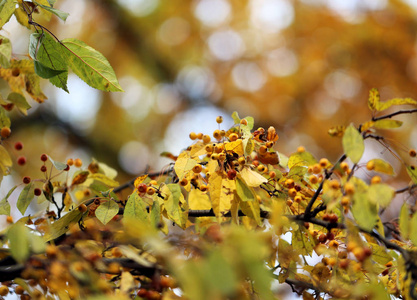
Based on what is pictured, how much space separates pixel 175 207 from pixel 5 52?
46cm

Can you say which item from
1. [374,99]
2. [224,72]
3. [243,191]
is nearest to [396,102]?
[374,99]

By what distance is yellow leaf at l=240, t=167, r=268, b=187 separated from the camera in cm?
64

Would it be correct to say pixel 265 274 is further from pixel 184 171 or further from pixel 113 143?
pixel 113 143

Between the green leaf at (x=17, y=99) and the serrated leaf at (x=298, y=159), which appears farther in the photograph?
the green leaf at (x=17, y=99)

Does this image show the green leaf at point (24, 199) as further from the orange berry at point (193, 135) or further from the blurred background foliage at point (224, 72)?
the blurred background foliage at point (224, 72)

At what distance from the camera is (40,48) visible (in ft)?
2.28

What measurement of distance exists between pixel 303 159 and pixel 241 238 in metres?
0.37

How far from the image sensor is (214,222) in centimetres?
77

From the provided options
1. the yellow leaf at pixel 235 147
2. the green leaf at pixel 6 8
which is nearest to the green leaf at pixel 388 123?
the yellow leaf at pixel 235 147

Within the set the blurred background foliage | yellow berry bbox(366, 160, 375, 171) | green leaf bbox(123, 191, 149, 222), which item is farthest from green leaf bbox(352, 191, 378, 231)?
the blurred background foliage

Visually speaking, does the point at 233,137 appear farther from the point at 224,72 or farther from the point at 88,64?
the point at 224,72

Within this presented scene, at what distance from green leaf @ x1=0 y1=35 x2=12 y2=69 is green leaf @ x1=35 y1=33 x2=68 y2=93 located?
13cm

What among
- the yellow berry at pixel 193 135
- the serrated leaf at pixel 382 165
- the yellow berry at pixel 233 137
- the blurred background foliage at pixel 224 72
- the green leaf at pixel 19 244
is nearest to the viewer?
the green leaf at pixel 19 244

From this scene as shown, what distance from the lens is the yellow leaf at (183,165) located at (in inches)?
27.4
